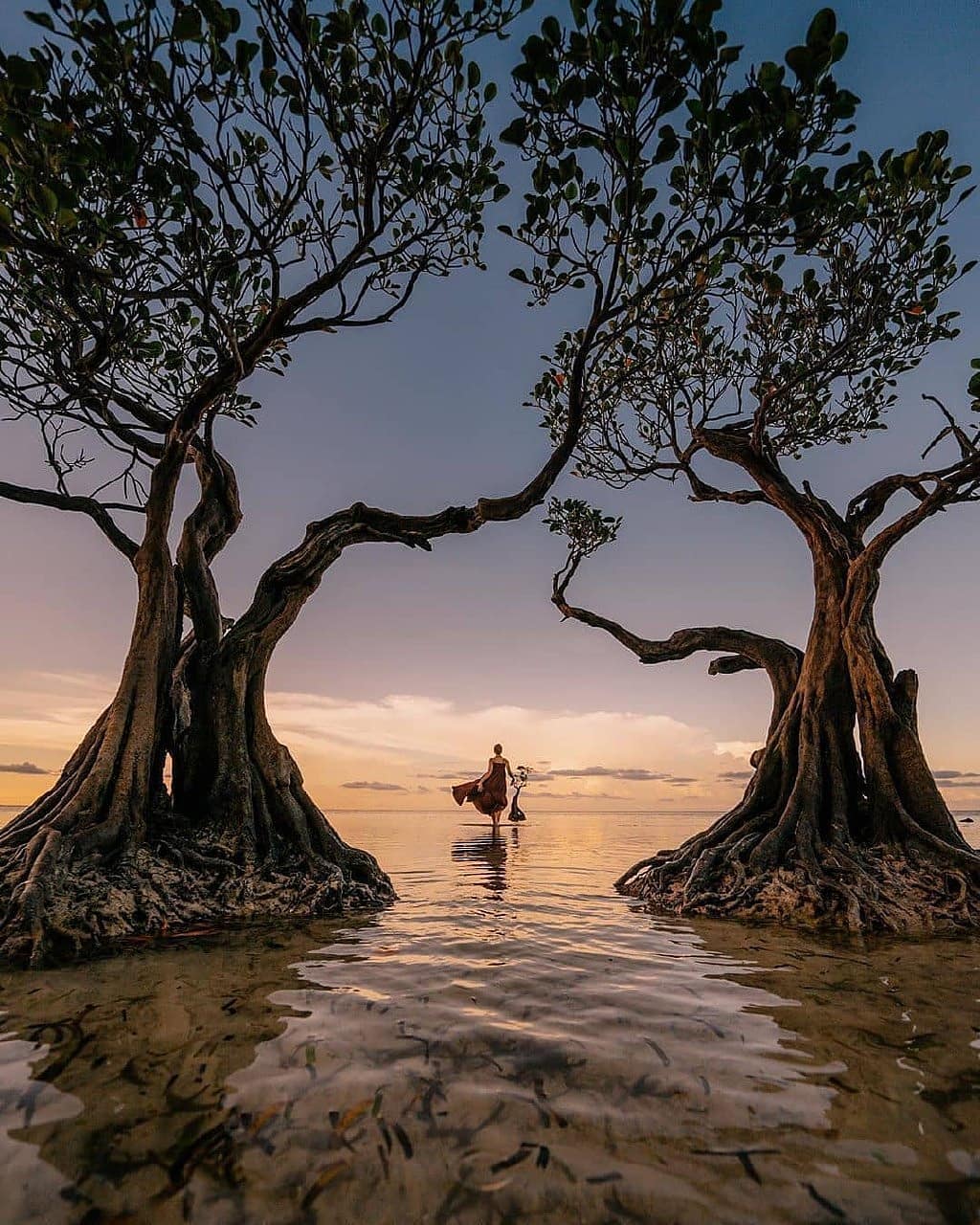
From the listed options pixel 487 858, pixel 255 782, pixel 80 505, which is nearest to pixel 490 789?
pixel 487 858

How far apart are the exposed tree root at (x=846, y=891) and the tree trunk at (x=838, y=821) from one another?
14 millimetres

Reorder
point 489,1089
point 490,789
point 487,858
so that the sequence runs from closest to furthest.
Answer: point 489,1089, point 487,858, point 490,789

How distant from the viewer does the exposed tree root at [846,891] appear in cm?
690

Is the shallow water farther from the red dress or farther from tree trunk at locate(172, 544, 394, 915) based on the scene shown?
the red dress

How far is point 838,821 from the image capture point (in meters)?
8.36

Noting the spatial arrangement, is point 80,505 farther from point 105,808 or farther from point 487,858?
point 487,858

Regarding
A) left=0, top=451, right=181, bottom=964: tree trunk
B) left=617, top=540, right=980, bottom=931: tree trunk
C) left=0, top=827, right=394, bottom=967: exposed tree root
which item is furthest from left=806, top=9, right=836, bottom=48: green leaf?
left=0, top=827, right=394, bottom=967: exposed tree root

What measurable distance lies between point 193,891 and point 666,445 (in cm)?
1002

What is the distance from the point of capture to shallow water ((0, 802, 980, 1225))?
209 centimetres

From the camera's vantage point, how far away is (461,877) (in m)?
10.2

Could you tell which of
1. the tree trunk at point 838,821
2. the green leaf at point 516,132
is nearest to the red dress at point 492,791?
the tree trunk at point 838,821

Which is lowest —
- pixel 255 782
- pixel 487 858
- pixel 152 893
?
pixel 487 858

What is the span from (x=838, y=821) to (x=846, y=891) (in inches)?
54.4

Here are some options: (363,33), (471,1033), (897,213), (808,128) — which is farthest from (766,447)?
(471,1033)
